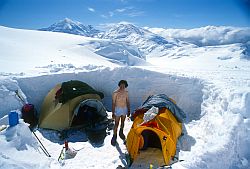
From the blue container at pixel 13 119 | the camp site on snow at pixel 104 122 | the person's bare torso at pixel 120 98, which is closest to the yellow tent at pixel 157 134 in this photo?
the camp site on snow at pixel 104 122

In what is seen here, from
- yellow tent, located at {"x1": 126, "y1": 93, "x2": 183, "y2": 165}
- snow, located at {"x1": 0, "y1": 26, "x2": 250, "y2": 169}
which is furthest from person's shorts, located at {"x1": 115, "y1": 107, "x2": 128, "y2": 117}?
snow, located at {"x1": 0, "y1": 26, "x2": 250, "y2": 169}

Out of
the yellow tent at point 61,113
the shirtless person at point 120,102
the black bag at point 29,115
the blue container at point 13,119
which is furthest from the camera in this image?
the black bag at point 29,115

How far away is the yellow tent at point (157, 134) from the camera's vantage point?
5586 millimetres

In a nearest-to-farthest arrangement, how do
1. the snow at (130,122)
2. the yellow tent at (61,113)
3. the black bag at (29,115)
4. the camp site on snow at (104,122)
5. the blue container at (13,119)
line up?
1. the snow at (130,122)
2. the blue container at (13,119)
3. the camp site on snow at (104,122)
4. the yellow tent at (61,113)
5. the black bag at (29,115)

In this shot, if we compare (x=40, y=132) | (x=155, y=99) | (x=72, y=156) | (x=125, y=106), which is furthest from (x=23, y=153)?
(x=155, y=99)

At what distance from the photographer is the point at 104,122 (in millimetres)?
7820

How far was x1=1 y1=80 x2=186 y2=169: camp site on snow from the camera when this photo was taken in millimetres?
5758

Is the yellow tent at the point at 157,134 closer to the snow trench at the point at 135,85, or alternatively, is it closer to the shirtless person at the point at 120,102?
the shirtless person at the point at 120,102

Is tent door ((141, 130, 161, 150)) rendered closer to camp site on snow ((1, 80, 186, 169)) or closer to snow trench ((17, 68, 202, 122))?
camp site on snow ((1, 80, 186, 169))

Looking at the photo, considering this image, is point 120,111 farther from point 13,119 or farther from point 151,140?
point 13,119

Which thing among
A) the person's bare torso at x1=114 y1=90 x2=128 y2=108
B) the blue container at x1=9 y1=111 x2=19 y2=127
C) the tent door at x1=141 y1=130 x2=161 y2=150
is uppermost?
the person's bare torso at x1=114 y1=90 x2=128 y2=108

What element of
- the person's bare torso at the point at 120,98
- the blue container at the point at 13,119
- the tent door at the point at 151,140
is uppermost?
the person's bare torso at the point at 120,98

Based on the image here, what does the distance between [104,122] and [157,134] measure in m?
2.54

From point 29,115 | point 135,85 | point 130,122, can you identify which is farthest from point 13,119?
point 135,85
